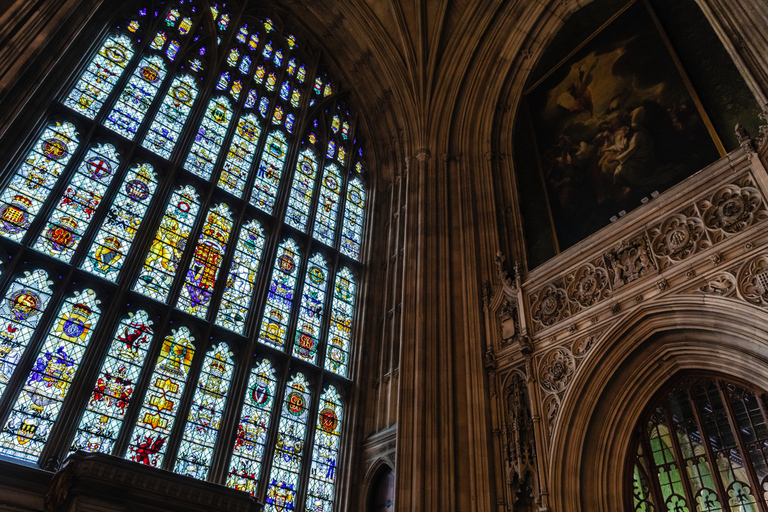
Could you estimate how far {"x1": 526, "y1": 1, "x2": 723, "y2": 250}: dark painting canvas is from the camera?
8133mm

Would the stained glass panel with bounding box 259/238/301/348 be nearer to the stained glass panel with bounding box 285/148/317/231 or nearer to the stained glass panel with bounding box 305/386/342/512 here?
the stained glass panel with bounding box 285/148/317/231

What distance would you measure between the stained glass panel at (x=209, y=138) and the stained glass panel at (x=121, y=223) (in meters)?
0.80

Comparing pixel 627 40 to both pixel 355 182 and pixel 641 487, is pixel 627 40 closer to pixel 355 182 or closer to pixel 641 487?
pixel 355 182

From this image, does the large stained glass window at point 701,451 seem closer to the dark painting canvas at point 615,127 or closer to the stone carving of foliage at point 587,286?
the stone carving of foliage at point 587,286

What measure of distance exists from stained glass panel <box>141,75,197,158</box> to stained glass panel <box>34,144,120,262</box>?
0.73m

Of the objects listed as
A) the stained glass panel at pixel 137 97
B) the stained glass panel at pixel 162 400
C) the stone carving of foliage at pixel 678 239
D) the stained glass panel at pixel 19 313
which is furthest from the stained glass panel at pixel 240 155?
the stone carving of foliage at pixel 678 239

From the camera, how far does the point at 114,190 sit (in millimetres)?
8461

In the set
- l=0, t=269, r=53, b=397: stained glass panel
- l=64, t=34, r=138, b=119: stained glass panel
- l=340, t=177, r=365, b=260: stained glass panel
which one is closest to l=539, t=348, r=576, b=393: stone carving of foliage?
l=340, t=177, r=365, b=260: stained glass panel

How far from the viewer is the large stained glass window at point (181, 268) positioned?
7129 millimetres

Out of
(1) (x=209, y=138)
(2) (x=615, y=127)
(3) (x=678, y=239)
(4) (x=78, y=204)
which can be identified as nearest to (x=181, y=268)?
(4) (x=78, y=204)

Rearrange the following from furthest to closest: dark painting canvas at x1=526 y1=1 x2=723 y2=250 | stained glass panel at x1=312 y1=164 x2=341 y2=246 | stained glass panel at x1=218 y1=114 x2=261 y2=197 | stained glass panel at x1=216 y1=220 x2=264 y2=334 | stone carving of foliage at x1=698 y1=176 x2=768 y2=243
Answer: stained glass panel at x1=312 y1=164 x2=341 y2=246
stained glass panel at x1=218 y1=114 x2=261 y2=197
stained glass panel at x1=216 y1=220 x2=264 y2=334
dark painting canvas at x1=526 y1=1 x2=723 y2=250
stone carving of foliage at x1=698 y1=176 x2=768 y2=243

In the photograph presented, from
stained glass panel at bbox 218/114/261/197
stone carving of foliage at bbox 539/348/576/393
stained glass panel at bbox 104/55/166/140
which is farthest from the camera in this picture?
stained glass panel at bbox 218/114/261/197

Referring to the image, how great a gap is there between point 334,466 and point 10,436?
4394 millimetres

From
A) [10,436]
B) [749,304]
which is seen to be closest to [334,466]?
[10,436]
